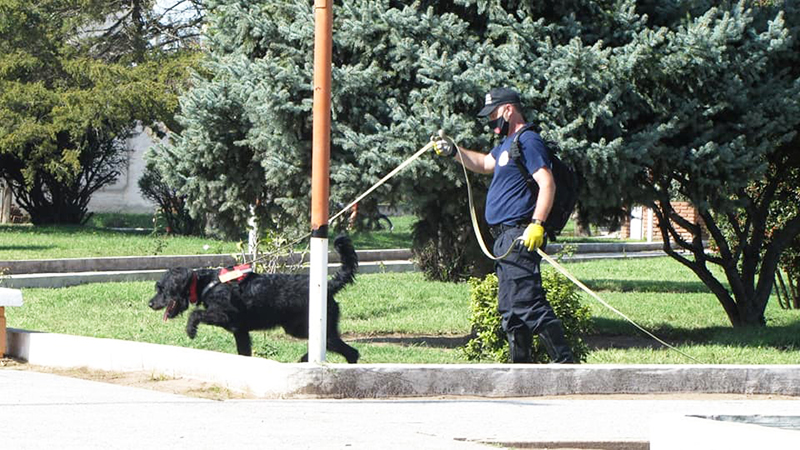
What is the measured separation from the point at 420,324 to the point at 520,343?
203 inches

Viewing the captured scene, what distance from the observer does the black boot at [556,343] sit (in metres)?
7.83

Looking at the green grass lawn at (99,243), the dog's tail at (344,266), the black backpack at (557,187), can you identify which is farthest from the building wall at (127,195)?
the black backpack at (557,187)

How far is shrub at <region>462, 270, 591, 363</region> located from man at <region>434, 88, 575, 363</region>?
85 cm

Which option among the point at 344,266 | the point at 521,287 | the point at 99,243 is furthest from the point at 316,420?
the point at 99,243

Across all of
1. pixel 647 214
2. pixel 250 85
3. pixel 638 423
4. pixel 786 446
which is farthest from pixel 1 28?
pixel 786 446

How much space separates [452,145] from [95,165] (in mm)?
25447

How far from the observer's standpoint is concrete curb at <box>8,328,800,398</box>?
7.32 metres

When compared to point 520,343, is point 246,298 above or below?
above

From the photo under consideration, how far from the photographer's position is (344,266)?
875 centimetres

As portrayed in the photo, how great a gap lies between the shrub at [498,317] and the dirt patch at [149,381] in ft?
7.18

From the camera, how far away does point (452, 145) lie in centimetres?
805

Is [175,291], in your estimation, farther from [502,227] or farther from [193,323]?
[502,227]

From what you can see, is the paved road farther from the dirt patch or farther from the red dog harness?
the red dog harness

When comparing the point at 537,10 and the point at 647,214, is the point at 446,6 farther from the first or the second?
the point at 647,214
